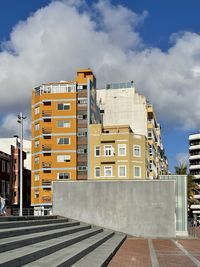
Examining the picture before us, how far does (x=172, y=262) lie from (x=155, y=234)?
13.5 meters

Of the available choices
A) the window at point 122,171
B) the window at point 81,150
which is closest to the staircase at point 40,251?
the window at point 122,171

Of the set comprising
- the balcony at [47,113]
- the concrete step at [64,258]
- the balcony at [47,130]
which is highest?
the balcony at [47,113]

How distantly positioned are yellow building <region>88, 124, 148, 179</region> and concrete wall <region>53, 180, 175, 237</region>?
→ 3876 cm

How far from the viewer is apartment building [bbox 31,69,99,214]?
2987 inches

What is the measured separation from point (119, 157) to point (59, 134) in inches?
455

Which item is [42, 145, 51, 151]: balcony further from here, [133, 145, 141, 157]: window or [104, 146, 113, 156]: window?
[133, 145, 141, 157]: window

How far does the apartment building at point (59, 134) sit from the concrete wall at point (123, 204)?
1714 inches

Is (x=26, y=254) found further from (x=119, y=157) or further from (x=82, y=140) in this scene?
(x=82, y=140)

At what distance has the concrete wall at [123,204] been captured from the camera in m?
30.2

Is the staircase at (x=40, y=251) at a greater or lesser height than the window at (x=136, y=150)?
lesser

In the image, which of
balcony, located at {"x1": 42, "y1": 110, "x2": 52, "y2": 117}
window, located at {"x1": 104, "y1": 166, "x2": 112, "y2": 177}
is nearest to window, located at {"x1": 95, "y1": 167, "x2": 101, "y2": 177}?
window, located at {"x1": 104, "y1": 166, "x2": 112, "y2": 177}

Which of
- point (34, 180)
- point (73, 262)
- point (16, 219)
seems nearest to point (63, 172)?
point (34, 180)

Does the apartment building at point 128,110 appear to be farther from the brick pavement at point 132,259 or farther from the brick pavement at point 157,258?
the brick pavement at point 132,259

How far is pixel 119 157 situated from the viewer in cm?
7119
